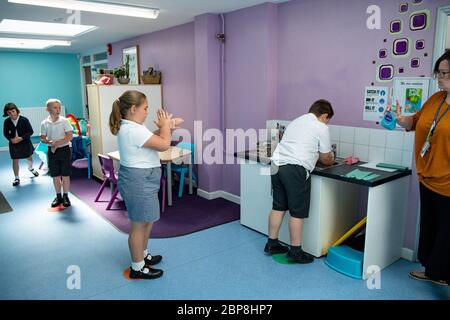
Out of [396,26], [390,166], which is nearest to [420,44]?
[396,26]

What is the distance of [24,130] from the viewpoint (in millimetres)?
5234

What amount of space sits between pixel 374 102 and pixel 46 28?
16.7 feet

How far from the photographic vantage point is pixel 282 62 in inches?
150

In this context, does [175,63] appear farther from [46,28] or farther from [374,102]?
[374,102]

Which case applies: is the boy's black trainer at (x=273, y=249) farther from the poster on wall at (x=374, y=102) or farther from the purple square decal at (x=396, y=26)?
the purple square decal at (x=396, y=26)

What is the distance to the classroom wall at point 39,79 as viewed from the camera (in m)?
8.31

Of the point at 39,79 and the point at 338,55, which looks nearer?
the point at 338,55

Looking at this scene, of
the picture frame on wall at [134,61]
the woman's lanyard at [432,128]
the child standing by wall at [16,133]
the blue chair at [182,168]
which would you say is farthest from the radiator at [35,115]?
the woman's lanyard at [432,128]

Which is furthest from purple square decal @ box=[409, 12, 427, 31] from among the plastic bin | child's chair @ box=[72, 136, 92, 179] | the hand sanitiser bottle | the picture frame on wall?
child's chair @ box=[72, 136, 92, 179]

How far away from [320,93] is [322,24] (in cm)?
63

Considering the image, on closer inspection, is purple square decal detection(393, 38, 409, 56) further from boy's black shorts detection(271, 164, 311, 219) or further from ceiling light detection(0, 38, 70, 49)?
ceiling light detection(0, 38, 70, 49)

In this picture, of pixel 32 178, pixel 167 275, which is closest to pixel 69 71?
pixel 32 178

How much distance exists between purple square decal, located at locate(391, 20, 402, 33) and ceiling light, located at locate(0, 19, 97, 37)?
414cm

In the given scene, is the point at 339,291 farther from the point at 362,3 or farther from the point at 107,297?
the point at 362,3
